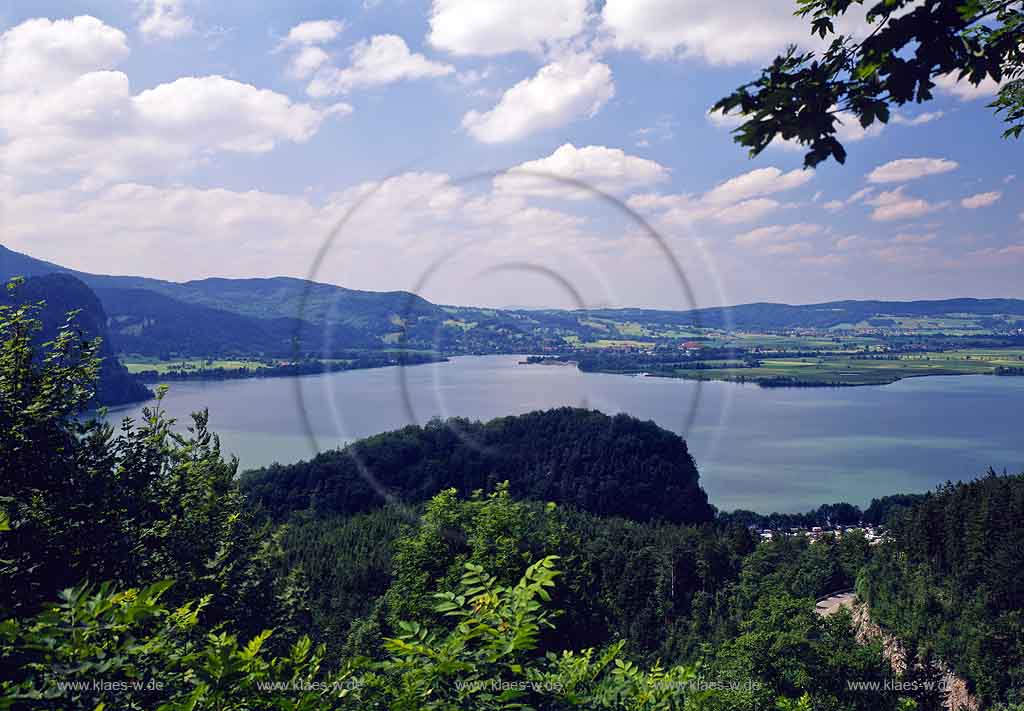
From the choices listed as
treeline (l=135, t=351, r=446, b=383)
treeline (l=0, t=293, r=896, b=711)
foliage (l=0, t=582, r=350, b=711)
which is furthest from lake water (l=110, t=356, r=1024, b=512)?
foliage (l=0, t=582, r=350, b=711)

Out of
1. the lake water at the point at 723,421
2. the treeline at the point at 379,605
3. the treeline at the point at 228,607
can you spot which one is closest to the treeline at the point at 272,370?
the lake water at the point at 723,421

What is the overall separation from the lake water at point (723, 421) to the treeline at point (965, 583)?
1050 inches

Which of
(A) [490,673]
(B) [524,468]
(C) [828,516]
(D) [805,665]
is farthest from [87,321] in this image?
(A) [490,673]

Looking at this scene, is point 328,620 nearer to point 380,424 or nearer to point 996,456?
point 380,424

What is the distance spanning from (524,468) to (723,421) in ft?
205

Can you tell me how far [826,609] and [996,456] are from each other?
A: 9724 cm

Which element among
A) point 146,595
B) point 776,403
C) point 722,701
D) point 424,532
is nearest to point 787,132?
point 146,595

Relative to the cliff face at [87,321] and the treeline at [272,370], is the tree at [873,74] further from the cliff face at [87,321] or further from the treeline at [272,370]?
the treeline at [272,370]

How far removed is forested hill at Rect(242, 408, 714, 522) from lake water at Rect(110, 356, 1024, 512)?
14.6 feet

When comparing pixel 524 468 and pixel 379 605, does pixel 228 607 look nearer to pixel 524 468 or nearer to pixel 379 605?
pixel 379 605

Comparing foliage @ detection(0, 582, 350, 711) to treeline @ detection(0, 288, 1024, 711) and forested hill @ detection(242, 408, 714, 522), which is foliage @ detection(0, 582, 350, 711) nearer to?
treeline @ detection(0, 288, 1024, 711)

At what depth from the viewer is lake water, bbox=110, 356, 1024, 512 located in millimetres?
90812

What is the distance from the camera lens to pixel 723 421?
139875 mm

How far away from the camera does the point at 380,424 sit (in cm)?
10162
